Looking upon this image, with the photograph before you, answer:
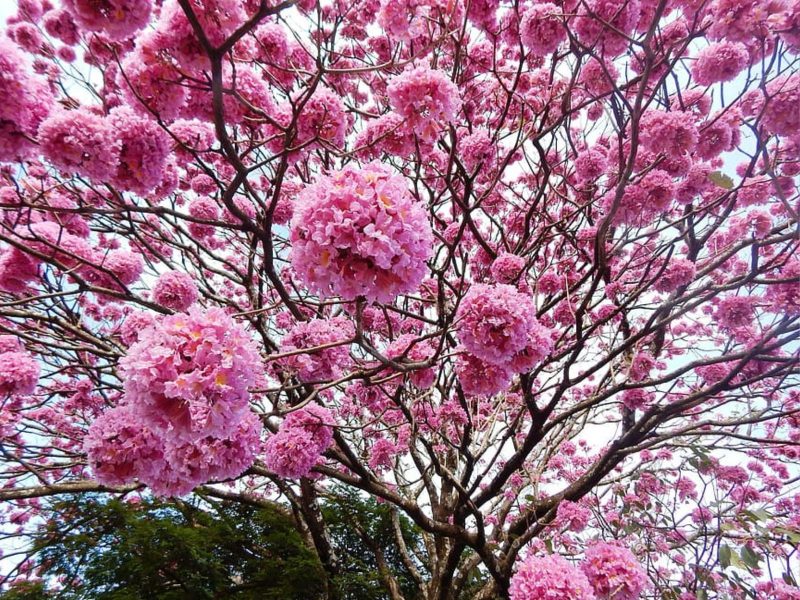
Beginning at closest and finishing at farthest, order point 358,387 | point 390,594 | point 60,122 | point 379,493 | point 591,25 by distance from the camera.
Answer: point 60,122 < point 591,25 < point 358,387 < point 379,493 < point 390,594

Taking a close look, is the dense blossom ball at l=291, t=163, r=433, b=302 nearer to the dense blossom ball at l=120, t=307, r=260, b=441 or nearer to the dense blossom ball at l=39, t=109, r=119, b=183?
the dense blossom ball at l=120, t=307, r=260, b=441

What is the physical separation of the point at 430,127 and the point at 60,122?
6.09ft

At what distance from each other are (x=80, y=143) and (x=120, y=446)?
4.33 feet

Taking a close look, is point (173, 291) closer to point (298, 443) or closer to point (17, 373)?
point (17, 373)

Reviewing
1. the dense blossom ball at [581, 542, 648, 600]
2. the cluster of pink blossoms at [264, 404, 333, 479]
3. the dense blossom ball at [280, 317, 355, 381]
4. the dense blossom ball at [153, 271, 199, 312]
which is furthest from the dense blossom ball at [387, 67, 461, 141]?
the dense blossom ball at [581, 542, 648, 600]

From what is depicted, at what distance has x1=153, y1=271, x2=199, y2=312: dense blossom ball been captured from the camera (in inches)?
125

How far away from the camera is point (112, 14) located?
1758 mm

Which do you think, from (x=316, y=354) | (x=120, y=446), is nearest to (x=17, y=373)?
(x=120, y=446)

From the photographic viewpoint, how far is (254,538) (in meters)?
5.25

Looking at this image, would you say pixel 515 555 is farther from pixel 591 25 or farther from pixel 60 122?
pixel 60 122

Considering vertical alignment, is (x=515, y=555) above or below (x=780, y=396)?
below

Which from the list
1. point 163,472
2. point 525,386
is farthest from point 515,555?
point 163,472

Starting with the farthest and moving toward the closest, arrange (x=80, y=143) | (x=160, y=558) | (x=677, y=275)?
(x=160, y=558) → (x=677, y=275) → (x=80, y=143)

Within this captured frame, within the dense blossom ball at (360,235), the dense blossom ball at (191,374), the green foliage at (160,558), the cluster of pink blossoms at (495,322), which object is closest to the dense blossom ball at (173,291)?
the dense blossom ball at (191,374)
